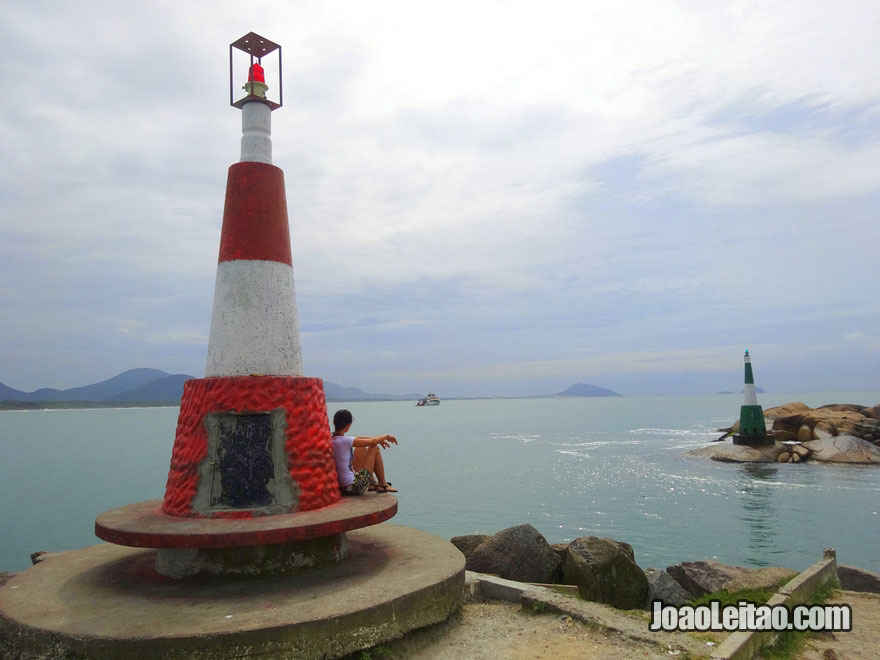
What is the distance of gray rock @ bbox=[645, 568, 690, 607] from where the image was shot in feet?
25.6

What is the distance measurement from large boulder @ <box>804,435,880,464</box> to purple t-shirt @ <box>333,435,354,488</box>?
29.1 meters

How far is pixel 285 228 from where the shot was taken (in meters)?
6.68

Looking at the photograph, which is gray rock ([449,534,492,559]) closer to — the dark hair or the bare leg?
the bare leg

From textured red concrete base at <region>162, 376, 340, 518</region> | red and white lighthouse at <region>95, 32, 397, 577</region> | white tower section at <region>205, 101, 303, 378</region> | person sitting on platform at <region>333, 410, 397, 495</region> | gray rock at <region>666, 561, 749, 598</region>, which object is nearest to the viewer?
red and white lighthouse at <region>95, 32, 397, 577</region>

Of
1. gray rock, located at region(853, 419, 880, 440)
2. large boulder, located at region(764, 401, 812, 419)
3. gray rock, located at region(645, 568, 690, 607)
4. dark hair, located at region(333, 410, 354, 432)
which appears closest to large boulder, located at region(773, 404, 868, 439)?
gray rock, located at region(853, 419, 880, 440)

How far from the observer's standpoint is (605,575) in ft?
22.8

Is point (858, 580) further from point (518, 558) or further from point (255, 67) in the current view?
point (255, 67)

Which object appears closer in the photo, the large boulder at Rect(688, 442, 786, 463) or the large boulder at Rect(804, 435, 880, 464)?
the large boulder at Rect(804, 435, 880, 464)

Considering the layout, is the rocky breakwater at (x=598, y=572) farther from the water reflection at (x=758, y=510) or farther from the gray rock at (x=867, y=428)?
the gray rock at (x=867, y=428)

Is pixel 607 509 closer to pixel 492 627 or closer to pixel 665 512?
pixel 665 512

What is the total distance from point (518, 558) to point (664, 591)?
1983 millimetres

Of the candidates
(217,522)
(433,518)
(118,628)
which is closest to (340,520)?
(217,522)

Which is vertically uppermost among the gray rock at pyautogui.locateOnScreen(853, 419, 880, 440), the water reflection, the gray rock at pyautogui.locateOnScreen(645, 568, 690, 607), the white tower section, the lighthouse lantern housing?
the lighthouse lantern housing

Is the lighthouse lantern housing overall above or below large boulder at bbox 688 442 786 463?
above
